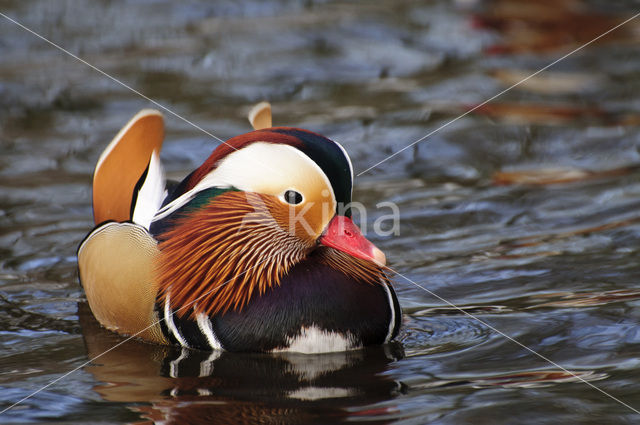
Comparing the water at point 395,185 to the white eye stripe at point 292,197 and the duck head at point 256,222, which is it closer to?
the duck head at point 256,222

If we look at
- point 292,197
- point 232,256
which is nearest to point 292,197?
point 292,197

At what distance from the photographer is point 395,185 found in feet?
22.8

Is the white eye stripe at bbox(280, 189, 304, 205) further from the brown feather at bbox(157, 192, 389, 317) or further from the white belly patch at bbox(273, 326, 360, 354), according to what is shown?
the white belly patch at bbox(273, 326, 360, 354)

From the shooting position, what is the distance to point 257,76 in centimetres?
948

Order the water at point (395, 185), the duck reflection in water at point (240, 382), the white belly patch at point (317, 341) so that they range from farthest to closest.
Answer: the white belly patch at point (317, 341) → the water at point (395, 185) → the duck reflection in water at point (240, 382)

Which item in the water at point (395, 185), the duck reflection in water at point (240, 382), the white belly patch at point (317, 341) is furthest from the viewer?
the white belly patch at point (317, 341)

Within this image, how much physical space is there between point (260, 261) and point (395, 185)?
2733mm

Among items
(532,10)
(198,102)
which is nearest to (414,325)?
(198,102)

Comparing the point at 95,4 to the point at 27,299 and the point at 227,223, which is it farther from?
the point at 227,223

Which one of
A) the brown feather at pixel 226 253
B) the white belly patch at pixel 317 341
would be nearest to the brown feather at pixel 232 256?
the brown feather at pixel 226 253

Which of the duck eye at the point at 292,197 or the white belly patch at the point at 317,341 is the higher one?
the duck eye at the point at 292,197

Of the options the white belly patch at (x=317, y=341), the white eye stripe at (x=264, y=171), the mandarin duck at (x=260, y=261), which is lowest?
the white belly patch at (x=317, y=341)

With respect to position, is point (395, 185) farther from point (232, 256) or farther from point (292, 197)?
point (292, 197)

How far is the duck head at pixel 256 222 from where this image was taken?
4.03 meters
